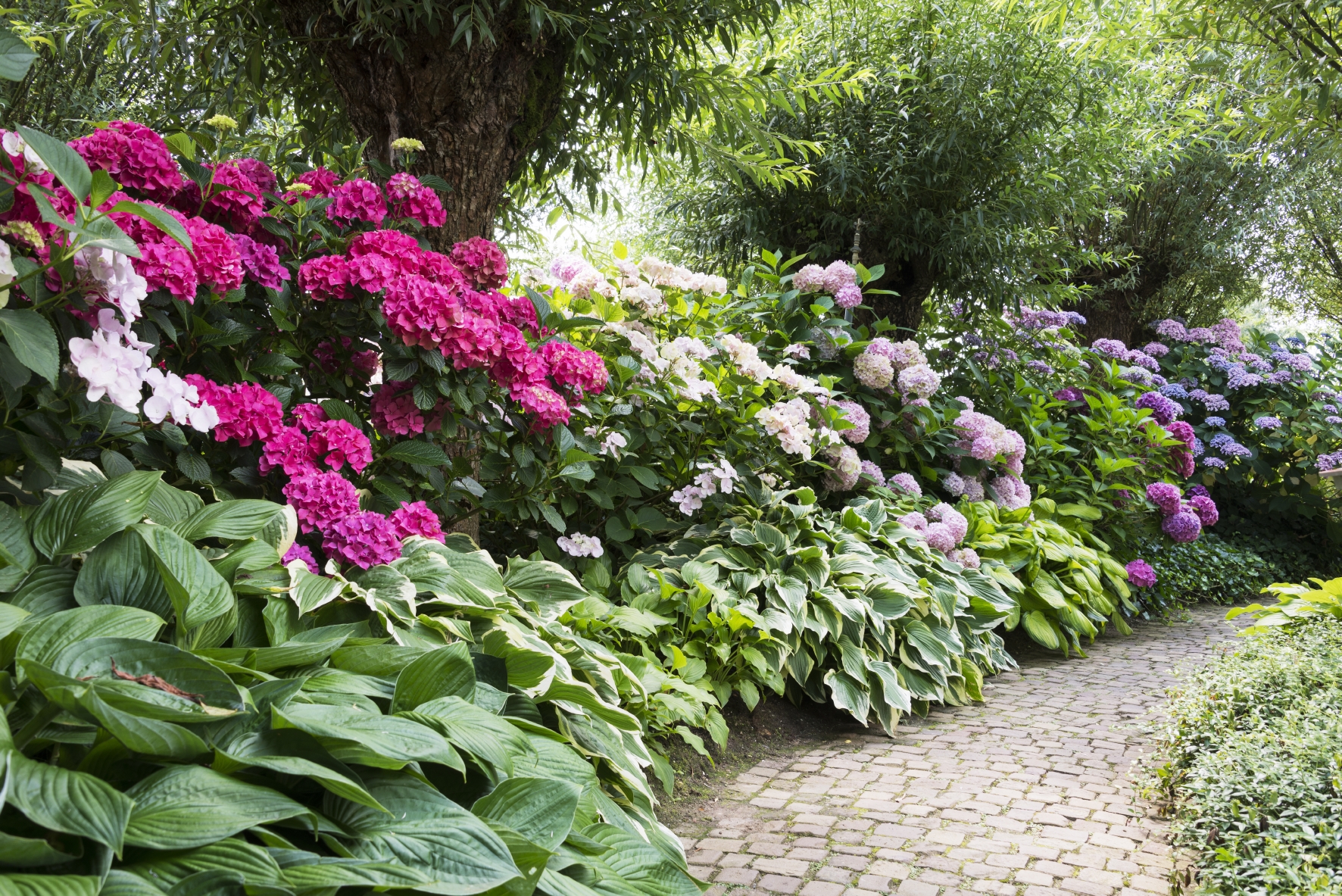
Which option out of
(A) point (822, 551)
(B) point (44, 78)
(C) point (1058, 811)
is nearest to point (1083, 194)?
(A) point (822, 551)

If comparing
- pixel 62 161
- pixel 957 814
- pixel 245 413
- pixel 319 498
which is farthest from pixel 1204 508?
pixel 62 161

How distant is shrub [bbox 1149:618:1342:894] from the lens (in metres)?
1.80

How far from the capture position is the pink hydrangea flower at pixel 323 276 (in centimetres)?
214

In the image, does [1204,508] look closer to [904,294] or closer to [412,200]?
[904,294]

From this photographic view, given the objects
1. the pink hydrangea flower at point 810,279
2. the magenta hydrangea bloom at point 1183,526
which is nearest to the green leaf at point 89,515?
the pink hydrangea flower at point 810,279

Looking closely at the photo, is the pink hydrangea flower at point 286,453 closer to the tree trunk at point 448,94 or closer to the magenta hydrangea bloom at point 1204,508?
the tree trunk at point 448,94

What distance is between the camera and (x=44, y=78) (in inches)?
252

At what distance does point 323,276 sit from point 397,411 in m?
0.37

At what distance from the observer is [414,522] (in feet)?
7.18

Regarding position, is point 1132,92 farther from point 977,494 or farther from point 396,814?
point 396,814

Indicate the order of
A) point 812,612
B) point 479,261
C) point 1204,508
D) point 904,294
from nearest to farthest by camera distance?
point 479,261 → point 812,612 → point 1204,508 → point 904,294

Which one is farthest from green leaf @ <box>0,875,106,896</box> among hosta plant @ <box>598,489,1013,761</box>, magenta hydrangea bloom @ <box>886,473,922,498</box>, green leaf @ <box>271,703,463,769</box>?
magenta hydrangea bloom @ <box>886,473,922,498</box>

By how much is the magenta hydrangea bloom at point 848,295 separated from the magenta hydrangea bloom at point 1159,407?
257cm

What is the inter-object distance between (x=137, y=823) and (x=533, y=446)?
1.77 m
